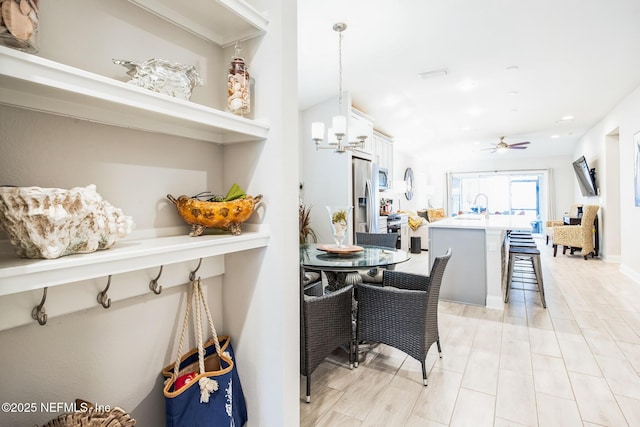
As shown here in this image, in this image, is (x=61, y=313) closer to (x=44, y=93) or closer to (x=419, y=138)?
(x=44, y=93)

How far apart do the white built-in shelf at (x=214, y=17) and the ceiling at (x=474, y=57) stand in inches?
70.8

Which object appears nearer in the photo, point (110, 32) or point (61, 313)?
point (61, 313)

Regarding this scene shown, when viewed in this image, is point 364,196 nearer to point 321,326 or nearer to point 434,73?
point 434,73

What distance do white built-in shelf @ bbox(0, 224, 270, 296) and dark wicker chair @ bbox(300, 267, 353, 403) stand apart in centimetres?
85

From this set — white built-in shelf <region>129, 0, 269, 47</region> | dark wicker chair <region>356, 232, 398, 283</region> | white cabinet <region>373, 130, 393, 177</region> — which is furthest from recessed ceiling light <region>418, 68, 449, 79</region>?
white built-in shelf <region>129, 0, 269, 47</region>

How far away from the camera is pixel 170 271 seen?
1.12 m

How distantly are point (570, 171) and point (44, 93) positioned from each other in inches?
469

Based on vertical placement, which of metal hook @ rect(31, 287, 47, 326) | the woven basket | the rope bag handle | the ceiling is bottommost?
the woven basket

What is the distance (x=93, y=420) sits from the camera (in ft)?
2.61

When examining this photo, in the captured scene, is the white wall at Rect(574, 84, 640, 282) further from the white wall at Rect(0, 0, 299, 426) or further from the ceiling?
the white wall at Rect(0, 0, 299, 426)

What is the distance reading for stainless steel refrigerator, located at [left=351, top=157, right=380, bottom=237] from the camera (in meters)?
4.87

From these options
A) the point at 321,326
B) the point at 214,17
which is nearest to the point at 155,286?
the point at 214,17

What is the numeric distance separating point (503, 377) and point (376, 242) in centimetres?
176

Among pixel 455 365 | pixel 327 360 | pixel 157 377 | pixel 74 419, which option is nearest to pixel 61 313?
pixel 74 419
